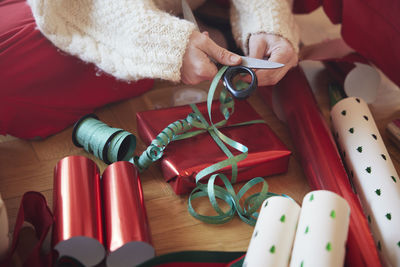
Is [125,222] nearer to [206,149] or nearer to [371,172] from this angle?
[206,149]

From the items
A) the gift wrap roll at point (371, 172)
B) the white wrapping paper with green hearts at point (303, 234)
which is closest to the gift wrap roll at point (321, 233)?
the white wrapping paper with green hearts at point (303, 234)

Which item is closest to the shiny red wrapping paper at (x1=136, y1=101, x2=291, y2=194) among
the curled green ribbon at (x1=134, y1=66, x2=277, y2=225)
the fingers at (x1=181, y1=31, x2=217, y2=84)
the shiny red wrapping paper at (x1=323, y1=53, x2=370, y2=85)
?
the curled green ribbon at (x1=134, y1=66, x2=277, y2=225)

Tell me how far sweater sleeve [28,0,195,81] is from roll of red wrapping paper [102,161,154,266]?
0.24 meters

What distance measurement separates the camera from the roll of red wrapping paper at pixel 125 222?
2.30 feet

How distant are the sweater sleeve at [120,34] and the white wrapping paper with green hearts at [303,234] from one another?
349 millimetres

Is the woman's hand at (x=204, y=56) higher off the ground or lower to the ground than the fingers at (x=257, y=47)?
higher

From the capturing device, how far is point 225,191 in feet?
2.91

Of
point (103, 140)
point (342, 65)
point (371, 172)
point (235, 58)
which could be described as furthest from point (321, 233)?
point (342, 65)

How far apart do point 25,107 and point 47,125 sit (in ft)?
0.21

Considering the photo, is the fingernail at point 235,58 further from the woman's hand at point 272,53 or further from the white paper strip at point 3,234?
the white paper strip at point 3,234

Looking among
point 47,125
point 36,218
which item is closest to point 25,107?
point 47,125

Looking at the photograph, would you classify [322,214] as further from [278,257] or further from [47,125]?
[47,125]

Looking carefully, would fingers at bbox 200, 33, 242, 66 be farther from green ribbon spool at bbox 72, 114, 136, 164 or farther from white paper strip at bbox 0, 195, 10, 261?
white paper strip at bbox 0, 195, 10, 261

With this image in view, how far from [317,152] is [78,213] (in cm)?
50
